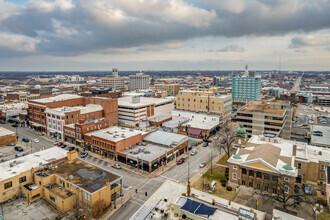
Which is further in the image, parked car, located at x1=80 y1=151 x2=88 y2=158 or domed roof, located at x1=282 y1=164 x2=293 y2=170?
parked car, located at x1=80 y1=151 x2=88 y2=158

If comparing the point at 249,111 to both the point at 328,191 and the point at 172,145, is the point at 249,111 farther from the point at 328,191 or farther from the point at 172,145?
the point at 328,191

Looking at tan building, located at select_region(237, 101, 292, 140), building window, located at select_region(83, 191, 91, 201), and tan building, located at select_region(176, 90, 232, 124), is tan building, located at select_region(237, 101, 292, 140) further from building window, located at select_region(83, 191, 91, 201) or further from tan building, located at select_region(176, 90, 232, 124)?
building window, located at select_region(83, 191, 91, 201)

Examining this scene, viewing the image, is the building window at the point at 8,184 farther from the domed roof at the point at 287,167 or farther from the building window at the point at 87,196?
the domed roof at the point at 287,167

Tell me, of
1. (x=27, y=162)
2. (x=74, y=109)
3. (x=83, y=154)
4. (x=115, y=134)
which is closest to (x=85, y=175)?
(x=27, y=162)

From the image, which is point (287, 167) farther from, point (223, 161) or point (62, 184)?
point (62, 184)

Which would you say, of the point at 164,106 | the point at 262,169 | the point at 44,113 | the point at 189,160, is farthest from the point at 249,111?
the point at 44,113

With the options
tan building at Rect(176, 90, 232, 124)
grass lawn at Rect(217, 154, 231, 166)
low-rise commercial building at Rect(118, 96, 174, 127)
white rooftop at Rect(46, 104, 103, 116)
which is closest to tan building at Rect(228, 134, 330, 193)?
grass lawn at Rect(217, 154, 231, 166)
